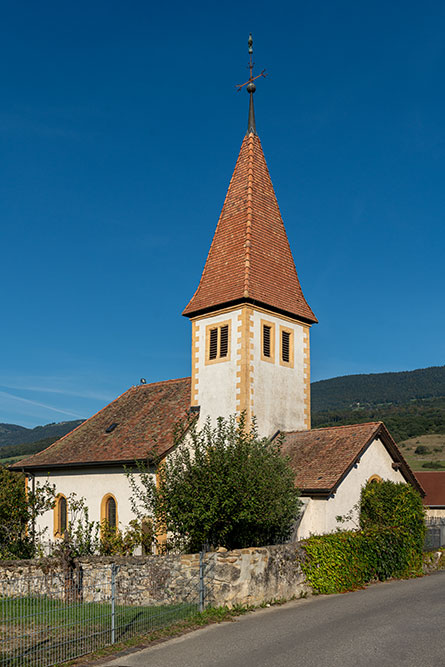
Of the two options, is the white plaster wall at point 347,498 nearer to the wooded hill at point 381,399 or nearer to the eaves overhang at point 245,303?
the eaves overhang at point 245,303

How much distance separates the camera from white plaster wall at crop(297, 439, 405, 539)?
21938 millimetres

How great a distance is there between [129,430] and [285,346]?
26.0 ft

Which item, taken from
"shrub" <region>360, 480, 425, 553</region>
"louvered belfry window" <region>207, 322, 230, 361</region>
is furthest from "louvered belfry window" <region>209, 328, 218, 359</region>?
"shrub" <region>360, 480, 425, 553</region>

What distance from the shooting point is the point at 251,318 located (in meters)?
26.9

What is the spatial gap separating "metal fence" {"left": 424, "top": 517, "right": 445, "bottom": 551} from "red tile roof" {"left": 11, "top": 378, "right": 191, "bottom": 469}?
10.2 m

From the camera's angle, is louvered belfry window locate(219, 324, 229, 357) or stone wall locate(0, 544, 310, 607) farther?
louvered belfry window locate(219, 324, 229, 357)

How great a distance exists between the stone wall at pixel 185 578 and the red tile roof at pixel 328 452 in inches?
220

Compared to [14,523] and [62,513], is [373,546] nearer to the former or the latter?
[14,523]

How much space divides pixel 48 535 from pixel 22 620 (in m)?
17.0

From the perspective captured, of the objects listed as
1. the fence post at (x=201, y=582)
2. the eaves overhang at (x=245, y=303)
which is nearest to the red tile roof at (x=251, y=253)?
the eaves overhang at (x=245, y=303)

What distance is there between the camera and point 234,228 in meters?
29.4

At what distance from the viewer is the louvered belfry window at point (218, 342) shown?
89.7 feet

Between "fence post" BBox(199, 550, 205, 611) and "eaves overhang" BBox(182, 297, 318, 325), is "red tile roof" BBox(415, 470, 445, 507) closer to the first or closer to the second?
"eaves overhang" BBox(182, 297, 318, 325)

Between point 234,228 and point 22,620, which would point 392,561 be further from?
point 234,228
